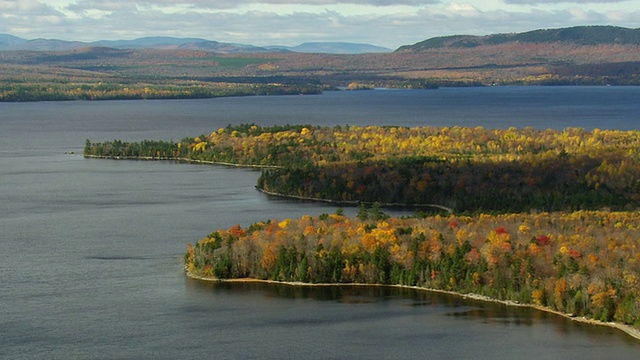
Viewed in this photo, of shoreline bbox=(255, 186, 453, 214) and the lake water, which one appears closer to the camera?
the lake water

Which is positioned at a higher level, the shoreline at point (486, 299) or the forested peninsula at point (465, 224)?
the forested peninsula at point (465, 224)

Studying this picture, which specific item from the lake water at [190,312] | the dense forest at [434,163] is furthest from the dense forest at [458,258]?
the dense forest at [434,163]

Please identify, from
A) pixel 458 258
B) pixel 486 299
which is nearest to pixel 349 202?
pixel 458 258

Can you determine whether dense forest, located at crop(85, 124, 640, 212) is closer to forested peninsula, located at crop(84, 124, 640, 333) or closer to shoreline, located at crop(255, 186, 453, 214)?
forested peninsula, located at crop(84, 124, 640, 333)

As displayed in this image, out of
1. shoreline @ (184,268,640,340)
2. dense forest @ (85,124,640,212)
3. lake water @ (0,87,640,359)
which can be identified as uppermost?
dense forest @ (85,124,640,212)

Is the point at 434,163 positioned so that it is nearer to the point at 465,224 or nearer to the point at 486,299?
the point at 465,224

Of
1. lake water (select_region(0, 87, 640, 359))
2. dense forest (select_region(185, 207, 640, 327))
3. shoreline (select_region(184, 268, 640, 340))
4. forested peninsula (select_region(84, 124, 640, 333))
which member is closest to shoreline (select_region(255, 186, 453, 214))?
forested peninsula (select_region(84, 124, 640, 333))

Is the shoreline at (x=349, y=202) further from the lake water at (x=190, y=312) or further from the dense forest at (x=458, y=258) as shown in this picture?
the dense forest at (x=458, y=258)
